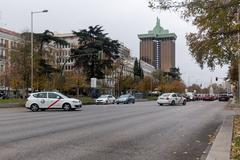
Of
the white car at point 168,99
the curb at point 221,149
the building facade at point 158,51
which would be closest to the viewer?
the curb at point 221,149

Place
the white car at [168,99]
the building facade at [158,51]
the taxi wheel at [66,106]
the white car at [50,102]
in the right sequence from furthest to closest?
the building facade at [158,51] < the white car at [168,99] < the taxi wheel at [66,106] < the white car at [50,102]

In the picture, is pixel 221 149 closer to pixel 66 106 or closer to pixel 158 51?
pixel 66 106

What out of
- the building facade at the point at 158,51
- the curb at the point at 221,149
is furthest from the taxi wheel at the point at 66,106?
the building facade at the point at 158,51

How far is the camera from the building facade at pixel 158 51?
10634 cm

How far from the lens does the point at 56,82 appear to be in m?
81.1

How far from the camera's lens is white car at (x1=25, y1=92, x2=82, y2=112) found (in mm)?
36656

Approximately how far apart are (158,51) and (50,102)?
118m

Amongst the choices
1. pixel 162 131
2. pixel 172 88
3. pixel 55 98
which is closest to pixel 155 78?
pixel 172 88

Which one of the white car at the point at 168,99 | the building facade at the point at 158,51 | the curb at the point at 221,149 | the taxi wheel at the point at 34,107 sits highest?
the building facade at the point at 158,51

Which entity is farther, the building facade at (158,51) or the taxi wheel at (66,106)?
the building facade at (158,51)

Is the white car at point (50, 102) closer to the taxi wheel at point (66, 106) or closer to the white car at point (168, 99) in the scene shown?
the taxi wheel at point (66, 106)

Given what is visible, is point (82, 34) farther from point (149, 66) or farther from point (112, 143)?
point (149, 66)

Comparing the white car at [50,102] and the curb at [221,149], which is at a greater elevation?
the white car at [50,102]

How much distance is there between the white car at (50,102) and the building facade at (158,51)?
60.6 metres
